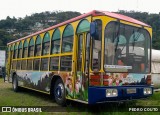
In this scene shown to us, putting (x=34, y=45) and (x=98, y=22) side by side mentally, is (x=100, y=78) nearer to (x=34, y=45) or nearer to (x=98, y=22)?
(x=98, y=22)

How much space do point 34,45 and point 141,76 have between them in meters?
5.40

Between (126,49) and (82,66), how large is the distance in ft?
4.48

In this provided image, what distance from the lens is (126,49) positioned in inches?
328

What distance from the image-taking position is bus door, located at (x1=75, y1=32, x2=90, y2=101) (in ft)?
25.7

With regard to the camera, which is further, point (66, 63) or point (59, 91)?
point (59, 91)

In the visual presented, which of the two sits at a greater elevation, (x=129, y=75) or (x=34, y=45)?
(x=34, y=45)

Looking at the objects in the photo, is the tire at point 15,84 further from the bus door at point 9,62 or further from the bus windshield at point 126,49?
the bus windshield at point 126,49

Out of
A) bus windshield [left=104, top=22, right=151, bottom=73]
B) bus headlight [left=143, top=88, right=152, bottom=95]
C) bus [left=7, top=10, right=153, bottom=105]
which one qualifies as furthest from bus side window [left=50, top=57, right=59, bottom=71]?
bus headlight [left=143, top=88, right=152, bottom=95]

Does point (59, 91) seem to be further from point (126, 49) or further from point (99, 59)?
point (126, 49)

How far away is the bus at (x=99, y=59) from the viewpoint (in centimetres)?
762

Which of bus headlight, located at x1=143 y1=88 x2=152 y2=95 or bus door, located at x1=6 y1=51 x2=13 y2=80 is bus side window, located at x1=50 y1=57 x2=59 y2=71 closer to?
bus headlight, located at x1=143 y1=88 x2=152 y2=95

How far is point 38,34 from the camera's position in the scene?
12031 millimetres

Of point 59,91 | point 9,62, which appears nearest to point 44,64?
point 59,91

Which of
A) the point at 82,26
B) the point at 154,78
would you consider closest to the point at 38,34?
the point at 82,26
